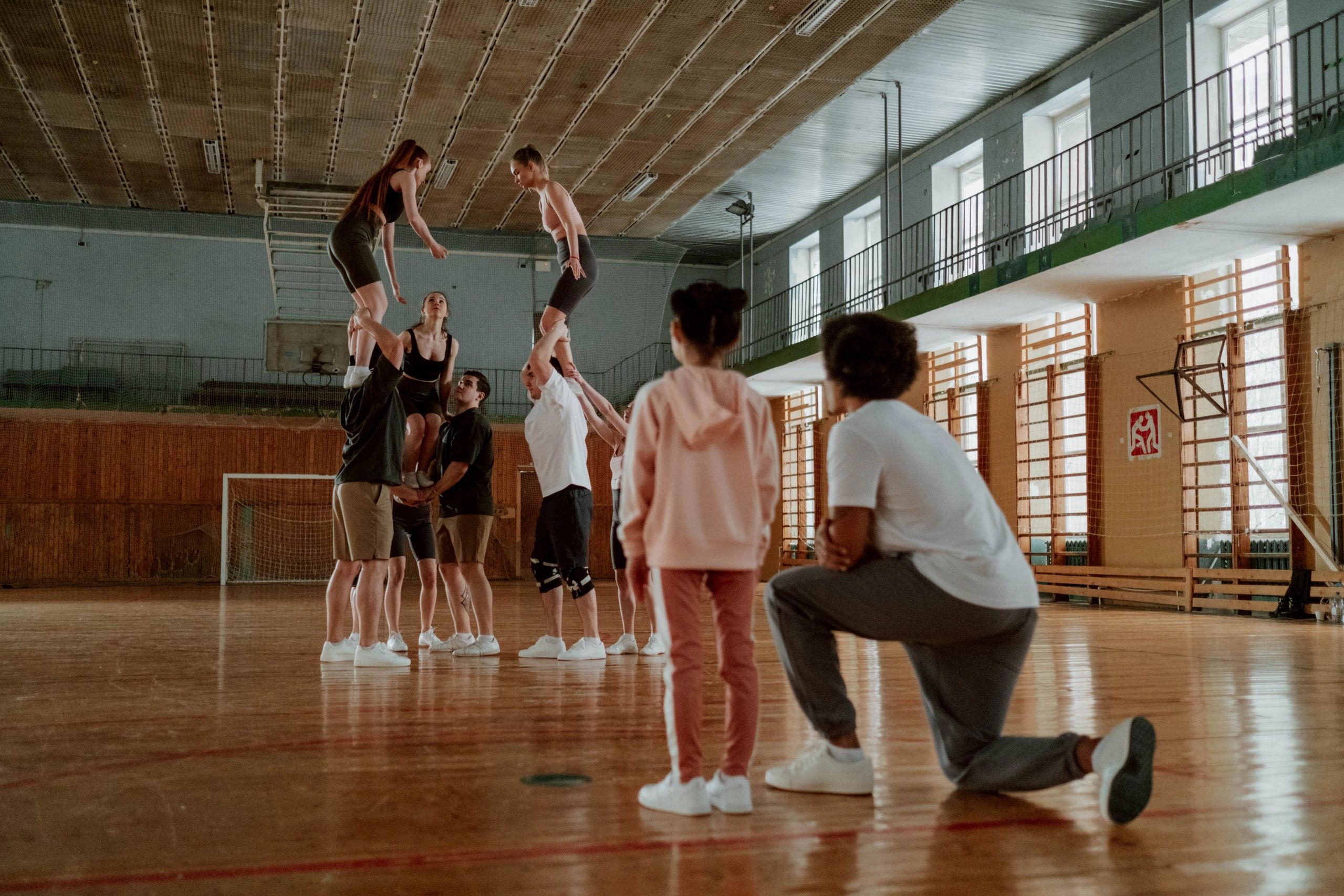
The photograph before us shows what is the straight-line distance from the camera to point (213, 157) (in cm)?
1452

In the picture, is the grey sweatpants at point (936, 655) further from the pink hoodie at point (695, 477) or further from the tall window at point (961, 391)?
the tall window at point (961, 391)

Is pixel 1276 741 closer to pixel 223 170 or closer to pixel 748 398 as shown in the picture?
pixel 748 398

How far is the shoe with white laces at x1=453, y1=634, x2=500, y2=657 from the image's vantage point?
5957 mm

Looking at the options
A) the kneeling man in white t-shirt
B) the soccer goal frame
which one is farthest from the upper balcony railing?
the kneeling man in white t-shirt

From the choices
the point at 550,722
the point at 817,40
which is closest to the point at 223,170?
the point at 817,40

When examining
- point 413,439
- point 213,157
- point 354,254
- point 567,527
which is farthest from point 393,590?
A: point 213,157

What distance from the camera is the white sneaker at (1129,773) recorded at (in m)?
2.31

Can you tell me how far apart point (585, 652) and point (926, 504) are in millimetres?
3495

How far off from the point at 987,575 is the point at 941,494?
209 millimetres

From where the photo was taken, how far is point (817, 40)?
1110cm

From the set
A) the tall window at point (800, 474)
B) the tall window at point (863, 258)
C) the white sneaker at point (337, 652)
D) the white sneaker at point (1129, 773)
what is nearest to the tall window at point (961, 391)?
the tall window at point (863, 258)

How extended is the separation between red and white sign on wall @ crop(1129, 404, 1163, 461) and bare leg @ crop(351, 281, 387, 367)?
9117 millimetres

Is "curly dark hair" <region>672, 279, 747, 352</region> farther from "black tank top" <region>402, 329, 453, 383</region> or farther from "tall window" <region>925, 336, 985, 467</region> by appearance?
"tall window" <region>925, 336, 985, 467</region>

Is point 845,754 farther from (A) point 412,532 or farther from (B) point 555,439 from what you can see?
(A) point 412,532
